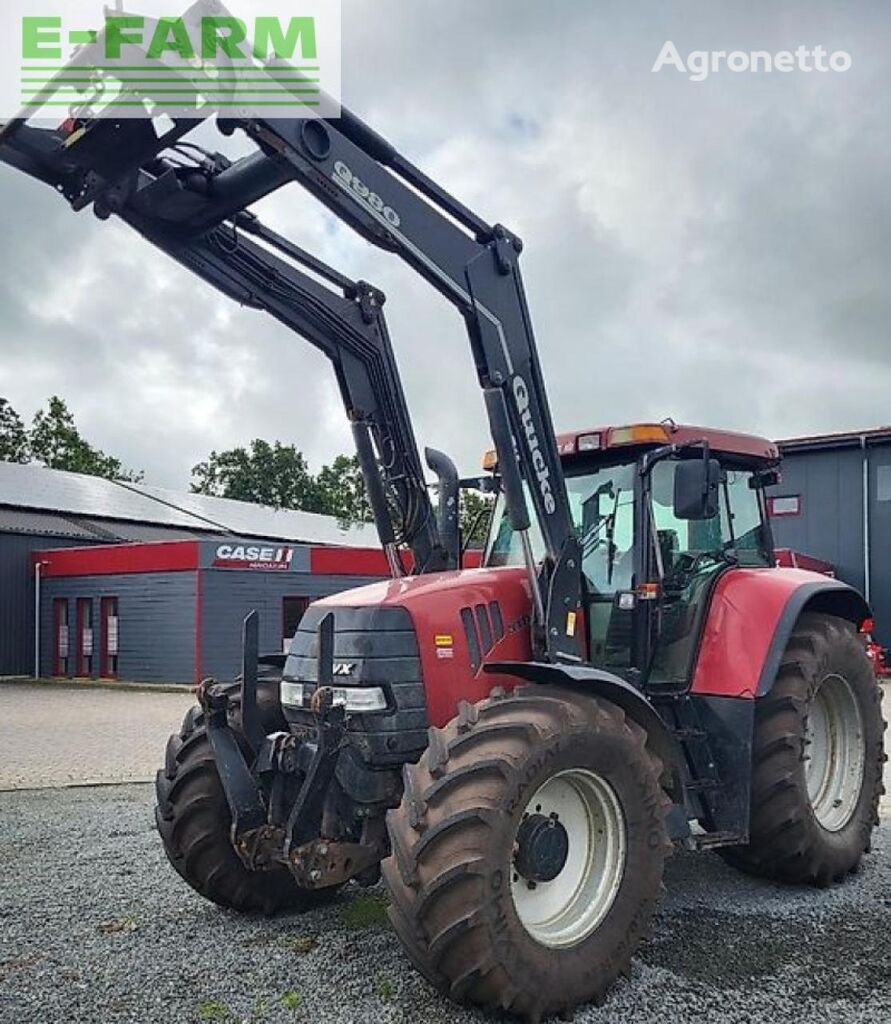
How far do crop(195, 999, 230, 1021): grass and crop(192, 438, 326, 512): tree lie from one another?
201 ft

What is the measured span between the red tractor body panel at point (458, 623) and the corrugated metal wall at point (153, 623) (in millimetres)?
18129

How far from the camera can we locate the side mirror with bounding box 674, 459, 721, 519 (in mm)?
5168

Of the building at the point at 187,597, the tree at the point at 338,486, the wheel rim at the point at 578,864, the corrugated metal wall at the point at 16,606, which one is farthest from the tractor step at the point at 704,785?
the tree at the point at 338,486

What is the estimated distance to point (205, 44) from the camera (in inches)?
169

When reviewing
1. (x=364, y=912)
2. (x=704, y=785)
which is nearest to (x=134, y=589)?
(x=364, y=912)

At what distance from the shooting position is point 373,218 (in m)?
4.77

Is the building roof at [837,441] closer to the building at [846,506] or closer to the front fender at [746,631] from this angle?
the building at [846,506]

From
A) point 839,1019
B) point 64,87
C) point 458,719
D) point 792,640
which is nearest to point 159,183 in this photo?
point 64,87

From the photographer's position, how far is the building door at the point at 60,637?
2623 cm

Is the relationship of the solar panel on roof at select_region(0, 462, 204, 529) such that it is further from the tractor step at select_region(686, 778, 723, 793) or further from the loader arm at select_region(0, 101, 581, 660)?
the tractor step at select_region(686, 778, 723, 793)

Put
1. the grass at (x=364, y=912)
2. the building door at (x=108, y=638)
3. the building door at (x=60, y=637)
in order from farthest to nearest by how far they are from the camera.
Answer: the building door at (x=60, y=637) < the building door at (x=108, y=638) < the grass at (x=364, y=912)

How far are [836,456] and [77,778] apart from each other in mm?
18640

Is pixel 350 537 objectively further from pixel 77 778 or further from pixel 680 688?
pixel 680 688

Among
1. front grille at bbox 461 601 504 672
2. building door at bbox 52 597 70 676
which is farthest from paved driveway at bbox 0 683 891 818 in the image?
front grille at bbox 461 601 504 672
